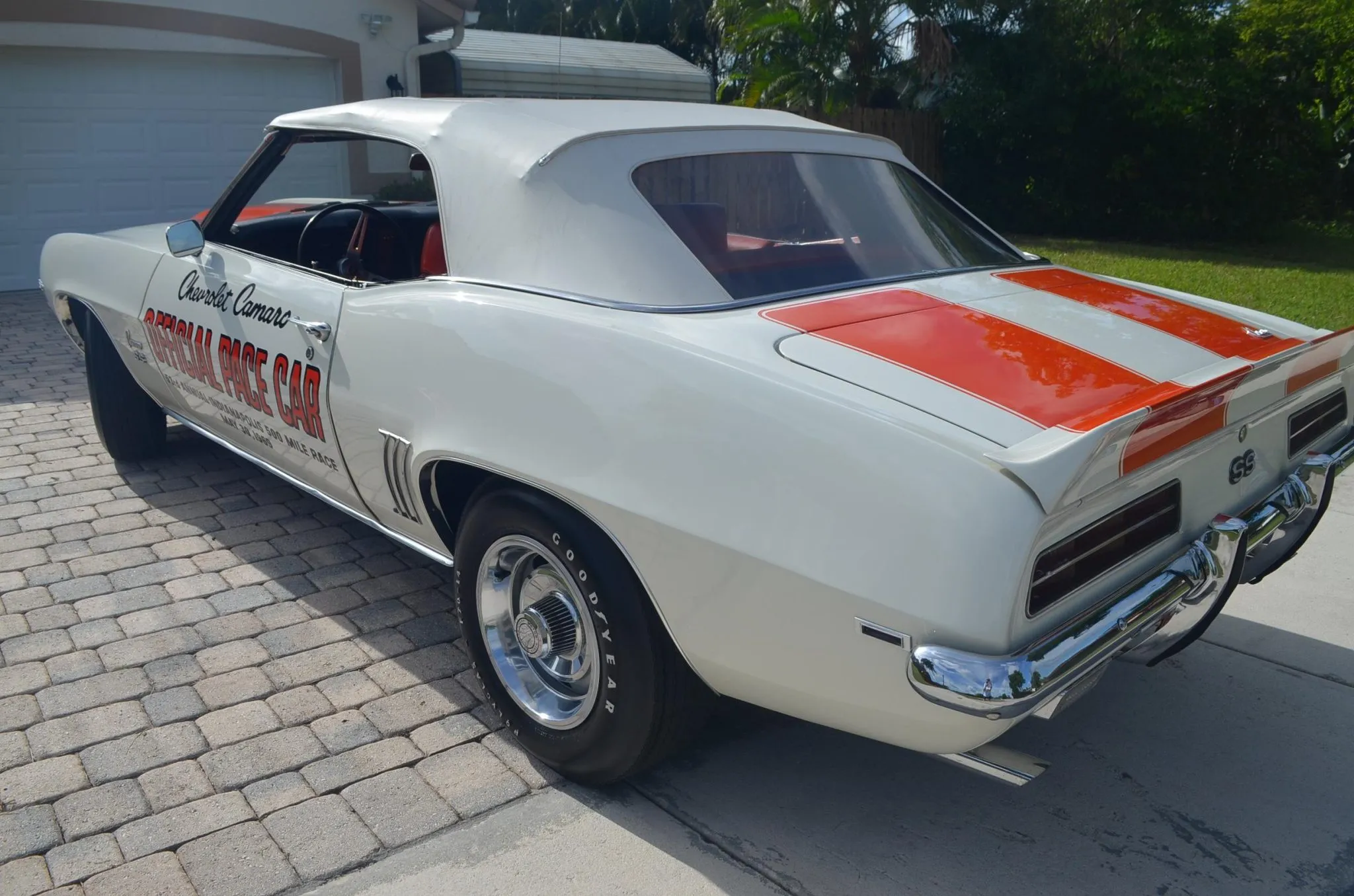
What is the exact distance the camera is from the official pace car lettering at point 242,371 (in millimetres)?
A: 3463

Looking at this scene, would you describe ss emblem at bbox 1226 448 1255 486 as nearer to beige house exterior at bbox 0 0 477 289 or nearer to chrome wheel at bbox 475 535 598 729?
chrome wheel at bbox 475 535 598 729

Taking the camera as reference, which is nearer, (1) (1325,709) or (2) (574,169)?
(2) (574,169)

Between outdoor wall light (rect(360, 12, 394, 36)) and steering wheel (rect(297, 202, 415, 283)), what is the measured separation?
358 inches

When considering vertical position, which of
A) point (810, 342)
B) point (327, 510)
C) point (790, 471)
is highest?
point (810, 342)

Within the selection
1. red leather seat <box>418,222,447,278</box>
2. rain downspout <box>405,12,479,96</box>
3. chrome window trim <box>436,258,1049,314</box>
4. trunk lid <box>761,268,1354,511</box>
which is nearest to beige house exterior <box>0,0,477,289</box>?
rain downspout <box>405,12,479,96</box>

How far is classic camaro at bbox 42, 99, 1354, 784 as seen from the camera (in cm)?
209

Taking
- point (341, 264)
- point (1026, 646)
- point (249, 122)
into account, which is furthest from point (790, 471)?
point (249, 122)

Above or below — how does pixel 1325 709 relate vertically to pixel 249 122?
below

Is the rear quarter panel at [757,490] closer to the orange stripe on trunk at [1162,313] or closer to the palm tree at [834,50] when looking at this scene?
the orange stripe on trunk at [1162,313]

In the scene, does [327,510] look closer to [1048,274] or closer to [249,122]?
[1048,274]

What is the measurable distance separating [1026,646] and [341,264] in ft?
8.27

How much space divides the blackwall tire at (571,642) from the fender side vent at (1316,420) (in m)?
1.68

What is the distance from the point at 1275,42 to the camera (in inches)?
561

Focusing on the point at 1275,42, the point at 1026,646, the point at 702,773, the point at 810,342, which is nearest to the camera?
the point at 1026,646
